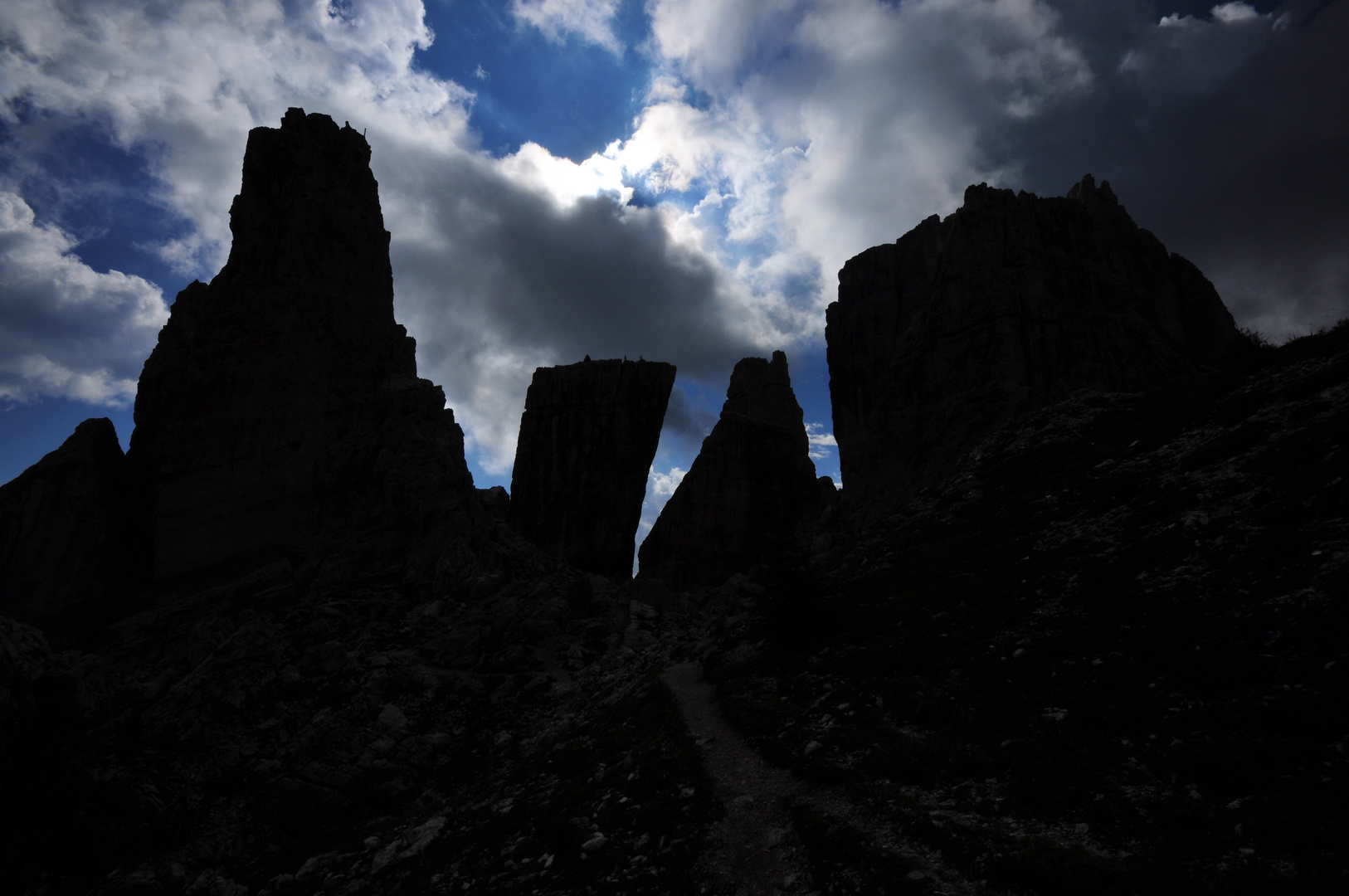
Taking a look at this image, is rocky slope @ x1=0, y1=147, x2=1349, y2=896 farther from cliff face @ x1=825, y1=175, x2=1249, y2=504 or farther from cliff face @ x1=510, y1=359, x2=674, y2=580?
cliff face @ x1=510, y1=359, x2=674, y2=580

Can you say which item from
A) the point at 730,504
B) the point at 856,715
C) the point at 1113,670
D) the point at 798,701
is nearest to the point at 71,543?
the point at 798,701

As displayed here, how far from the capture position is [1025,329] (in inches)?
2226

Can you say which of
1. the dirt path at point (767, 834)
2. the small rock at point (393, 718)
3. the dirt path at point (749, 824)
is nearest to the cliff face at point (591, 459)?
the small rock at point (393, 718)

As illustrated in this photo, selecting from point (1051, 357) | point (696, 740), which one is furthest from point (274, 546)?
point (1051, 357)

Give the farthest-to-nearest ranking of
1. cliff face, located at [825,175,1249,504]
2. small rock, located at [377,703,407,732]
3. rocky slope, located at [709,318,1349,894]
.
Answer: cliff face, located at [825,175,1249,504] → small rock, located at [377,703,407,732] → rocky slope, located at [709,318,1349,894]

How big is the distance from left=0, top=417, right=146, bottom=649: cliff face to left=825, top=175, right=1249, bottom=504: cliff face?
7734 cm

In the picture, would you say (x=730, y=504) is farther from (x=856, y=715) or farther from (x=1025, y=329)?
(x=856, y=715)

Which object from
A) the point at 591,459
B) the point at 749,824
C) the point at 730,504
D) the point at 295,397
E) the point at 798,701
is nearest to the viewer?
the point at 749,824

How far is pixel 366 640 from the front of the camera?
4731cm

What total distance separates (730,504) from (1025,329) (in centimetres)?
4886

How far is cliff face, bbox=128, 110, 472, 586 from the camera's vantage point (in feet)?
197

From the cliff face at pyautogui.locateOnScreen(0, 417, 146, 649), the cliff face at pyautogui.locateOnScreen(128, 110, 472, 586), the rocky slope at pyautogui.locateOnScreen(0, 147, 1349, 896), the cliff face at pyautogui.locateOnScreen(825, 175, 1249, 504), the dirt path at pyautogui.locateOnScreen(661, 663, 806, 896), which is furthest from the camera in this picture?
the cliff face at pyautogui.locateOnScreen(0, 417, 146, 649)

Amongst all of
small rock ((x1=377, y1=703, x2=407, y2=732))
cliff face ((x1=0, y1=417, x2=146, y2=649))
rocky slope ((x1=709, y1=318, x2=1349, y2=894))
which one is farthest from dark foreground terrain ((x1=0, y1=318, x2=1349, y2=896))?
cliff face ((x1=0, y1=417, x2=146, y2=649))

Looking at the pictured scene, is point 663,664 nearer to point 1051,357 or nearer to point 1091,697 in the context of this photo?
point 1091,697
